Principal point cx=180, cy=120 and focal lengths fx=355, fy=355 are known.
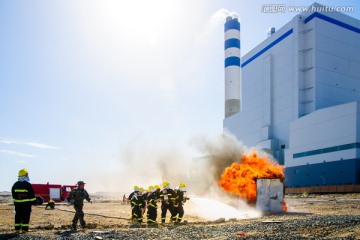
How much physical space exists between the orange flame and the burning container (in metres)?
0.63

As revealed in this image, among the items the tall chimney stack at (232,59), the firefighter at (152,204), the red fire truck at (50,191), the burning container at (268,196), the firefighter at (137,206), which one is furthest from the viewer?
the tall chimney stack at (232,59)

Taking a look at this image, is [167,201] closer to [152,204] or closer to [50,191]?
[152,204]

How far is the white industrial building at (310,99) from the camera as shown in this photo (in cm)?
4862

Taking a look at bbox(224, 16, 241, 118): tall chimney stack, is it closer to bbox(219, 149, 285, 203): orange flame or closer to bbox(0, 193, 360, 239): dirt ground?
bbox(219, 149, 285, 203): orange flame

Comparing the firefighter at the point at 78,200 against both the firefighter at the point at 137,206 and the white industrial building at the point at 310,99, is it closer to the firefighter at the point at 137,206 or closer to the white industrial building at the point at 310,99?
the firefighter at the point at 137,206

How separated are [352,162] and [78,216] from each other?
137 ft

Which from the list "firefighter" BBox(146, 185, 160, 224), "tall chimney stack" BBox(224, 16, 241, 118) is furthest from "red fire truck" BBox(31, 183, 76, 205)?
"tall chimney stack" BBox(224, 16, 241, 118)

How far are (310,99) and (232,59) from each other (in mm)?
22859

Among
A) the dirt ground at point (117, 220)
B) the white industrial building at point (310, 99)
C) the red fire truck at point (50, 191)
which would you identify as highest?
the white industrial building at point (310, 99)

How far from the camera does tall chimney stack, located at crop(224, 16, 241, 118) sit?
7538 cm

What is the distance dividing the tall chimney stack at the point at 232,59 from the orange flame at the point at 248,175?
5097 centimetres

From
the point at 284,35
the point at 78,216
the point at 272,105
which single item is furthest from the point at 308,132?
the point at 78,216

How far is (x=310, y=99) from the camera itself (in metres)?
57.2

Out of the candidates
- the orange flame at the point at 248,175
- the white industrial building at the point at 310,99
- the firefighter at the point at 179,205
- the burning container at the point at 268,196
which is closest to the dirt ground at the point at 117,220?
the firefighter at the point at 179,205
